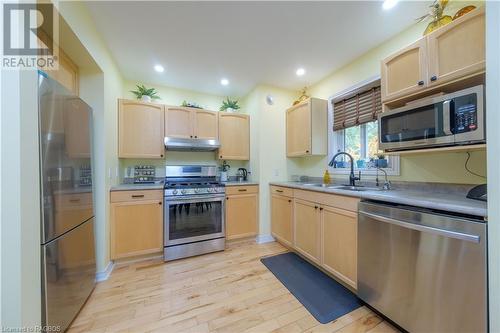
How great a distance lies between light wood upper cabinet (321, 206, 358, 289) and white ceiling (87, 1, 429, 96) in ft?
6.07

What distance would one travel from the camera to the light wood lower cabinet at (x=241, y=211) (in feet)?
9.15

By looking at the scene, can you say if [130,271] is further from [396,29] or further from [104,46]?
[396,29]

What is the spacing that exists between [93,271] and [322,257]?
2.33 m

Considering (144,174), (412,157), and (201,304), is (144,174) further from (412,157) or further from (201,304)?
(412,157)

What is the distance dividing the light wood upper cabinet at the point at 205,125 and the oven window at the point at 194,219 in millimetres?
1122

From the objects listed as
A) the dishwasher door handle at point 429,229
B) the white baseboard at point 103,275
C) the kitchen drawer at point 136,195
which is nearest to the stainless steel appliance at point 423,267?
the dishwasher door handle at point 429,229

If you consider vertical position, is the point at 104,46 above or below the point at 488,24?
above

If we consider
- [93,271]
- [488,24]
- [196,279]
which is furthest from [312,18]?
[93,271]

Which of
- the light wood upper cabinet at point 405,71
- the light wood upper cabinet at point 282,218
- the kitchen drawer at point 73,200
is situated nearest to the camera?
the kitchen drawer at point 73,200

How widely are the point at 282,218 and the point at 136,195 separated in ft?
6.64

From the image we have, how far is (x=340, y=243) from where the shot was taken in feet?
5.81

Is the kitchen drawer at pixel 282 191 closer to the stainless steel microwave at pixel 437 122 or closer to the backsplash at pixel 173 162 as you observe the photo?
the backsplash at pixel 173 162

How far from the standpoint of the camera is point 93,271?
1763 millimetres

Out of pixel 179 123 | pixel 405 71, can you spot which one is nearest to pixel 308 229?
pixel 405 71
